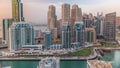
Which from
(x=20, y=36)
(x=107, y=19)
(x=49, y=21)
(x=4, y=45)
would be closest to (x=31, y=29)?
(x=20, y=36)

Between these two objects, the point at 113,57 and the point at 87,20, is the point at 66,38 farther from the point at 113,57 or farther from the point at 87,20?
the point at 87,20

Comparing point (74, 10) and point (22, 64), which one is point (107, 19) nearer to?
point (74, 10)

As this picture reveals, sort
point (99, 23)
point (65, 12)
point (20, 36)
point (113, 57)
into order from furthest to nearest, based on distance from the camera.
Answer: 1. point (99, 23)
2. point (65, 12)
3. point (20, 36)
4. point (113, 57)

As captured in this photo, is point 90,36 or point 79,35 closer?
point 79,35

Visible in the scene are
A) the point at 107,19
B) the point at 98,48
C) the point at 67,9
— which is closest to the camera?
the point at 98,48

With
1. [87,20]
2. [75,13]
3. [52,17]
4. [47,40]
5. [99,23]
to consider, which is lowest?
[47,40]

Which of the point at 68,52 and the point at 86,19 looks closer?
the point at 68,52

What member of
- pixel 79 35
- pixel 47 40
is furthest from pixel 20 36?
pixel 79 35
